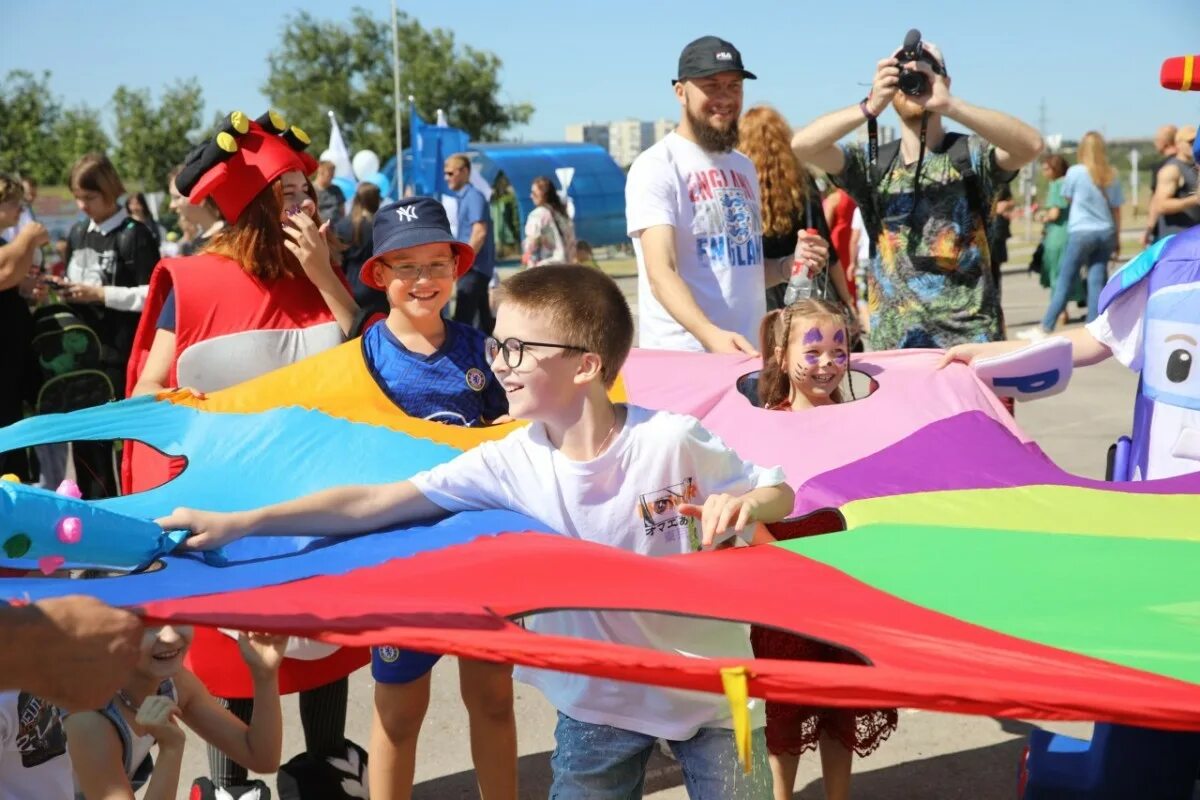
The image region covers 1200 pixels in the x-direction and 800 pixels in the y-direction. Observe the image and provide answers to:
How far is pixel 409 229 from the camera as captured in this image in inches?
142

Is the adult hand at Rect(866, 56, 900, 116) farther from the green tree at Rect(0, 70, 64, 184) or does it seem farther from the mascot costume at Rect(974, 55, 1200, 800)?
the green tree at Rect(0, 70, 64, 184)

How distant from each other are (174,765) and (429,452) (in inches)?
36.7

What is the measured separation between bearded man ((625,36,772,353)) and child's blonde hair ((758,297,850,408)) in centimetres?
48

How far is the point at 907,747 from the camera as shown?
4.20 metres

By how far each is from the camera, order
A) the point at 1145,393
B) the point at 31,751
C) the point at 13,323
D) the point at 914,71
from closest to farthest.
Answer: the point at 31,751 → the point at 1145,393 → the point at 914,71 → the point at 13,323

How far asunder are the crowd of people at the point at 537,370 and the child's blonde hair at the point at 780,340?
1 cm

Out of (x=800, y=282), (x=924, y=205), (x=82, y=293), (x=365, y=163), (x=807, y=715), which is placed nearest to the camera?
(x=807, y=715)

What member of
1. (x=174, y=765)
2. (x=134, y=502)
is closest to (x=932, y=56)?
(x=134, y=502)

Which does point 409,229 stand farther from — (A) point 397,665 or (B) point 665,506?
(B) point 665,506

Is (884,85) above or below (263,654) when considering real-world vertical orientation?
above

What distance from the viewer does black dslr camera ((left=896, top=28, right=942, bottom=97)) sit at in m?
4.14

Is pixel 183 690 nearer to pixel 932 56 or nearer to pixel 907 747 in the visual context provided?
pixel 907 747

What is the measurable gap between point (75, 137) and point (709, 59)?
165 ft

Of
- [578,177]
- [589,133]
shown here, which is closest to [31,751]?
[578,177]
